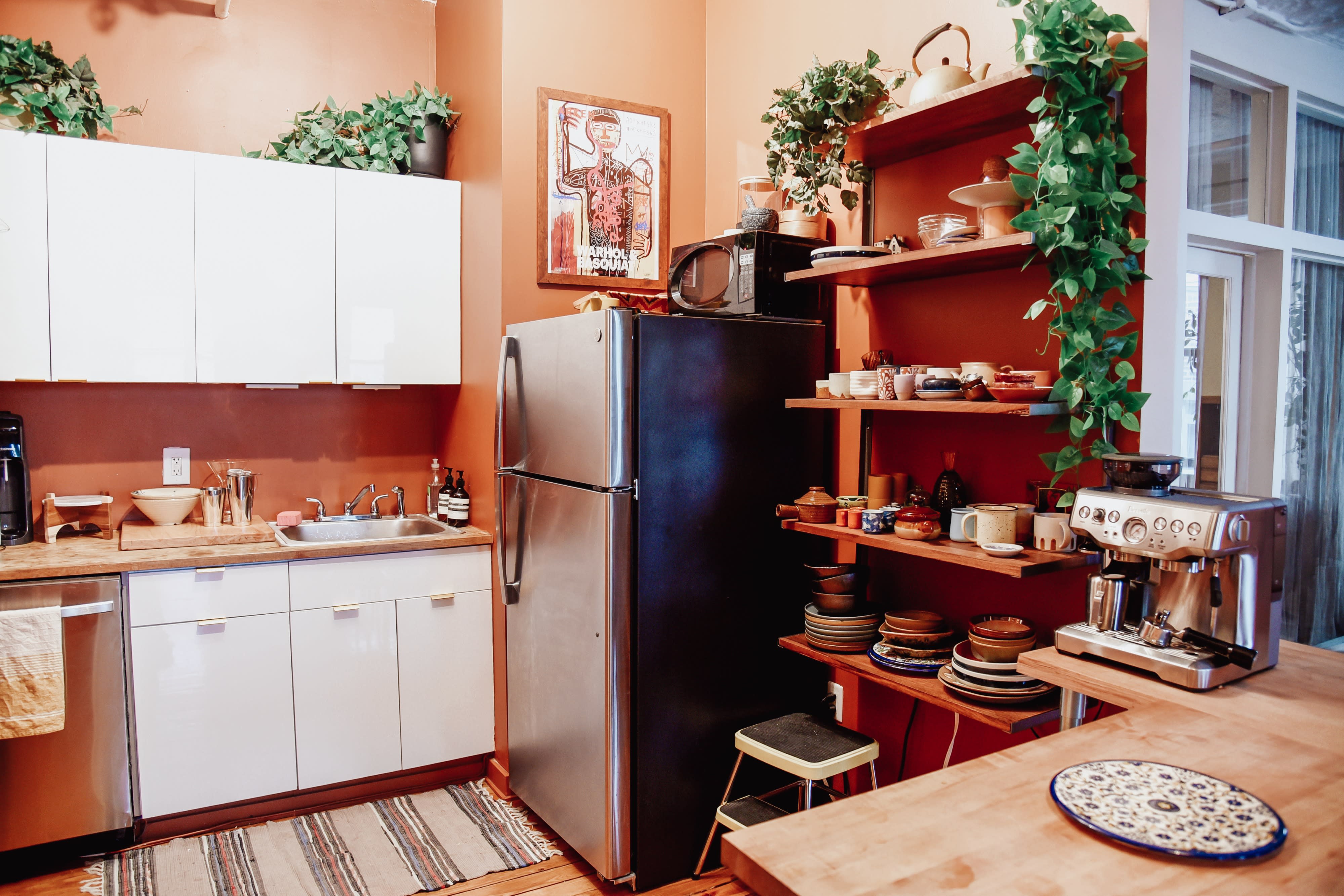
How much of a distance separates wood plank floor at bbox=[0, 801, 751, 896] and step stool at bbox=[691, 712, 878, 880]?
0.22 ft

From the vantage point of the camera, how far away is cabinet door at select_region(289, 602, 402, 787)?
2807 millimetres

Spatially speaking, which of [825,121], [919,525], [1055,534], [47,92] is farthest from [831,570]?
[47,92]

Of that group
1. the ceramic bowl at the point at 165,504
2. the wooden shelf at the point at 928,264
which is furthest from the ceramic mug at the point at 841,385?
the ceramic bowl at the point at 165,504

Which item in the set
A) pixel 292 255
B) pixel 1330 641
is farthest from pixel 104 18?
pixel 1330 641

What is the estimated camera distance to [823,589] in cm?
241

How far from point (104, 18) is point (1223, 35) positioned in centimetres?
361

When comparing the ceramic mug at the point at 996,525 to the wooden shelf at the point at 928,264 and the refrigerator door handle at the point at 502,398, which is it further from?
the refrigerator door handle at the point at 502,398

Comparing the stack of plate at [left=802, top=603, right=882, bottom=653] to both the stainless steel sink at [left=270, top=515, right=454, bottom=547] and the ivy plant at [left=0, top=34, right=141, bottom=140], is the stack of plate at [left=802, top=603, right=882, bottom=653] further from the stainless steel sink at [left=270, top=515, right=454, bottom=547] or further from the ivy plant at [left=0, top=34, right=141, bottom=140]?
the ivy plant at [left=0, top=34, right=141, bottom=140]

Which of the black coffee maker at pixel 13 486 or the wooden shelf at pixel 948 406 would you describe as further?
the black coffee maker at pixel 13 486

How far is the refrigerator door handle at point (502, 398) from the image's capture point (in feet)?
8.95

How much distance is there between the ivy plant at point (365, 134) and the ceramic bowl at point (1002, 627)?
2.60 meters

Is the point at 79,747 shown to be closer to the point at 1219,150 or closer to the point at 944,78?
the point at 944,78

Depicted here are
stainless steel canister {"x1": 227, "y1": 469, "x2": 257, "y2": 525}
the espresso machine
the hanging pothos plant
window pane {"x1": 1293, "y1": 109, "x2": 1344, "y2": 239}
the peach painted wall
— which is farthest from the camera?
stainless steel canister {"x1": 227, "y1": 469, "x2": 257, "y2": 525}

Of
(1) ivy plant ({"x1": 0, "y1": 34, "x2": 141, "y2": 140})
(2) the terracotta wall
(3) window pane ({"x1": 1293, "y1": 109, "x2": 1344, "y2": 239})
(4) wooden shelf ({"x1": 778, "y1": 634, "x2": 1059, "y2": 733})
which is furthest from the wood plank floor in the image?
(3) window pane ({"x1": 1293, "y1": 109, "x2": 1344, "y2": 239})
